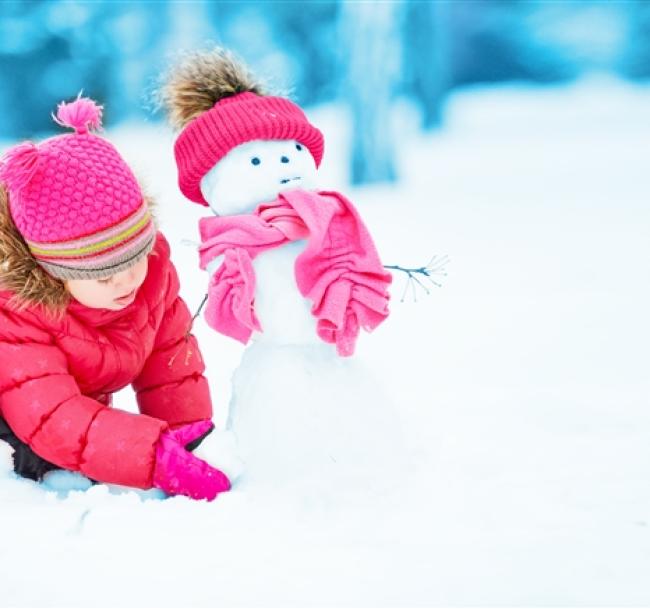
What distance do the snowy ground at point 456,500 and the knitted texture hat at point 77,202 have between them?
108 millimetres

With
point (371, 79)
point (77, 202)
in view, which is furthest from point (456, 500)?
point (371, 79)

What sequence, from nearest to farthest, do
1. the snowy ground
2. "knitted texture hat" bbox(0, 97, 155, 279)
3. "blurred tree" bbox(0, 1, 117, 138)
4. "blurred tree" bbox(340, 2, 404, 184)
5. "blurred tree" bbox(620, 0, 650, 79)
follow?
the snowy ground
"knitted texture hat" bbox(0, 97, 155, 279)
"blurred tree" bbox(340, 2, 404, 184)
"blurred tree" bbox(620, 0, 650, 79)
"blurred tree" bbox(0, 1, 117, 138)

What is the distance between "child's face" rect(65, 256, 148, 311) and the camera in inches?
45.3

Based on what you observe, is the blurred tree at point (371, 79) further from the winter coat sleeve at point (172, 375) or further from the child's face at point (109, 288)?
the child's face at point (109, 288)

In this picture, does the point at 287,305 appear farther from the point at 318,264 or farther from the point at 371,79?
the point at 371,79

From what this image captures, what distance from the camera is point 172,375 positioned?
1355 millimetres

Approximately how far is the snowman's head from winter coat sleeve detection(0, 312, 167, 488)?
0.98ft

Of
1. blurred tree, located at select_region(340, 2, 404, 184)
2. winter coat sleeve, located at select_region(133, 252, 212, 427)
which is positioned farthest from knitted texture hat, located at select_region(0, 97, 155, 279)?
blurred tree, located at select_region(340, 2, 404, 184)

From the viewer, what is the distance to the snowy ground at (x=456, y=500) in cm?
95

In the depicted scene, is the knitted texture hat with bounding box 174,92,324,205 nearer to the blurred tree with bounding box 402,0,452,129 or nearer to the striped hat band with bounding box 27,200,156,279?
the striped hat band with bounding box 27,200,156,279

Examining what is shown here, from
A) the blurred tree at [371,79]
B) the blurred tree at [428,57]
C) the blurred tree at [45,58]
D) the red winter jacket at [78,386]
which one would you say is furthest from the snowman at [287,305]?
the blurred tree at [45,58]

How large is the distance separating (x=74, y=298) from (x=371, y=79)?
9.35 ft

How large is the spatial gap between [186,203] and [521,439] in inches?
103

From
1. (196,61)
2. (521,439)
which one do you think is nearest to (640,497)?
(521,439)
